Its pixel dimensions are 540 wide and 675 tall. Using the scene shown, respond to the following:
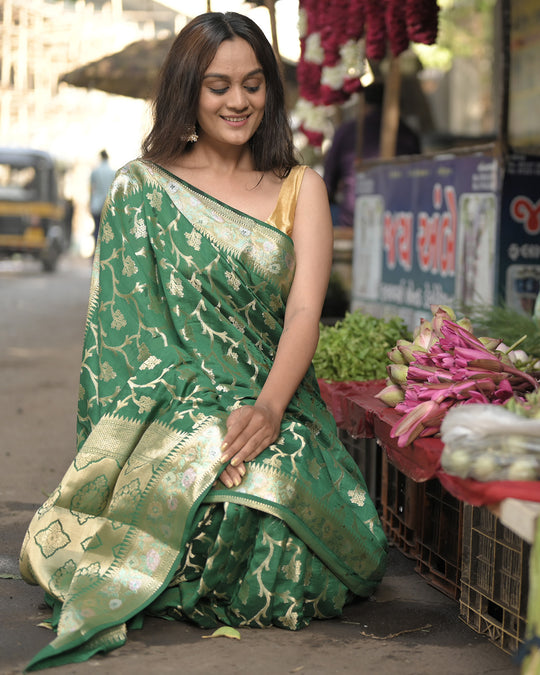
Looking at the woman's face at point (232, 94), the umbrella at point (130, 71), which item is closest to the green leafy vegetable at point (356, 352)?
the woman's face at point (232, 94)

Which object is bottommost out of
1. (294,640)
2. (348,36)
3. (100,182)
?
(294,640)

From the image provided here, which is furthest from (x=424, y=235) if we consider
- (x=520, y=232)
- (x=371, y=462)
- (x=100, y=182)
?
(x=100, y=182)

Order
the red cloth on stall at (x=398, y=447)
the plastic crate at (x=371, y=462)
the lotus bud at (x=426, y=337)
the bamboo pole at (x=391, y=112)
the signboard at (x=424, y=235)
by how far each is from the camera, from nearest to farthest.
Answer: the red cloth on stall at (x=398, y=447), the lotus bud at (x=426, y=337), the plastic crate at (x=371, y=462), the signboard at (x=424, y=235), the bamboo pole at (x=391, y=112)

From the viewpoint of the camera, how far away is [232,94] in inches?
119

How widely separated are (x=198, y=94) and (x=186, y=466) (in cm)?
113

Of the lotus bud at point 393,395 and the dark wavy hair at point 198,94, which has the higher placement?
the dark wavy hair at point 198,94

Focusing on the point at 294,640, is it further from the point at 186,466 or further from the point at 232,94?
the point at 232,94

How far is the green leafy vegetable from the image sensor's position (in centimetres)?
390

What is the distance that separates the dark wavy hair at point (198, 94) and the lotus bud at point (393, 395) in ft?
2.42

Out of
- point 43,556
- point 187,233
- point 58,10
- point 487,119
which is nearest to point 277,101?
point 187,233

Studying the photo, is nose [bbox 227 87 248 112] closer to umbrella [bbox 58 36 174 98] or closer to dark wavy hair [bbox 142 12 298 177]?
dark wavy hair [bbox 142 12 298 177]

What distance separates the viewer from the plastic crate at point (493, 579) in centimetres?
244

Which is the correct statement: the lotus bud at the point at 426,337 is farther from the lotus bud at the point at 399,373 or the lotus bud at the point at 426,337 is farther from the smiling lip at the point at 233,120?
the smiling lip at the point at 233,120

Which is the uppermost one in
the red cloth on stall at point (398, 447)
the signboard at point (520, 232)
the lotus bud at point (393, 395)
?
the signboard at point (520, 232)
